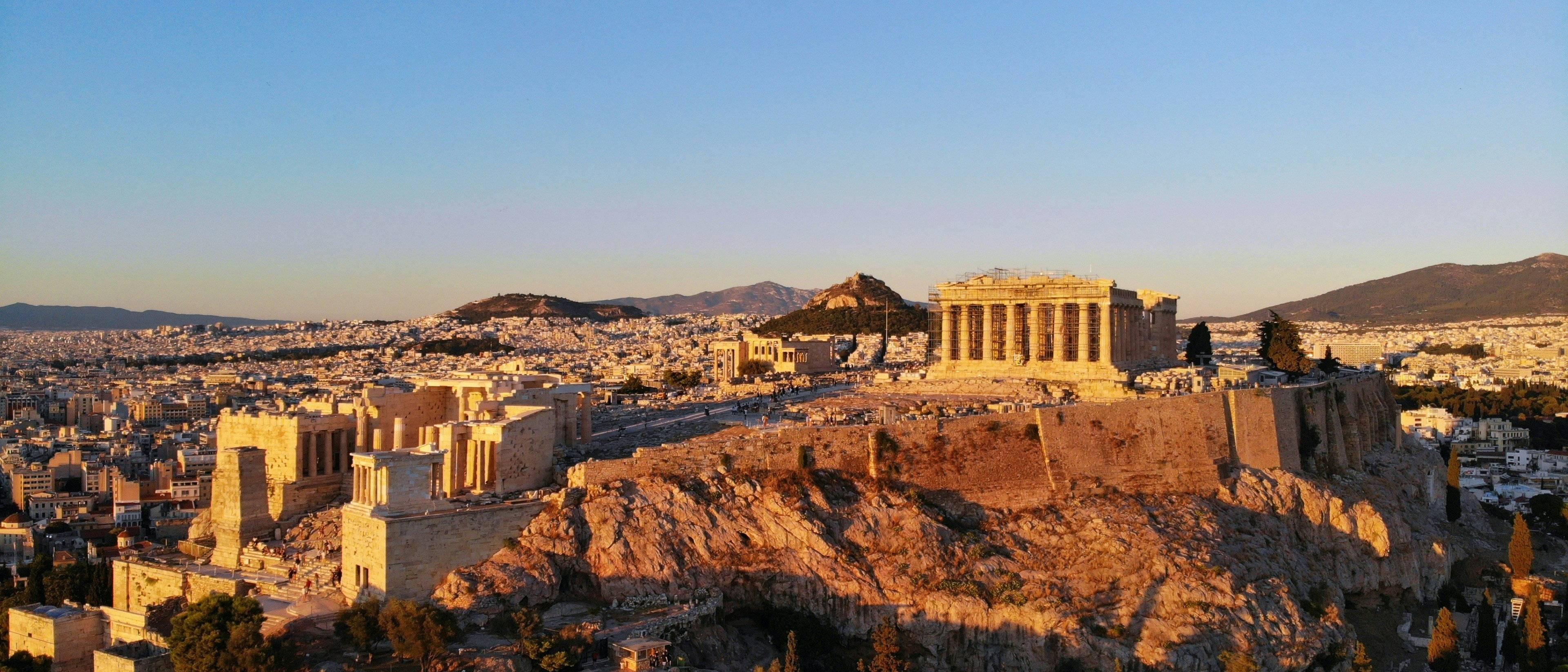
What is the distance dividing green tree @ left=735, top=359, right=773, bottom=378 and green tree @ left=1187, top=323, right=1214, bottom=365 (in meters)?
18.3

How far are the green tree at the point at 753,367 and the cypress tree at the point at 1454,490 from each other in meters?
27.6

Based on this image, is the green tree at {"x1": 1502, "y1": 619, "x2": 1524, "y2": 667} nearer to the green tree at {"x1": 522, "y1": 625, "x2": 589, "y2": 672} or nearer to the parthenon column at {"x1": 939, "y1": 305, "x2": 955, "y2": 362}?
the parthenon column at {"x1": 939, "y1": 305, "x2": 955, "y2": 362}

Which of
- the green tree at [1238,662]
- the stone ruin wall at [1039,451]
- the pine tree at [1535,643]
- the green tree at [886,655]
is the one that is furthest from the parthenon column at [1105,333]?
the green tree at [886,655]

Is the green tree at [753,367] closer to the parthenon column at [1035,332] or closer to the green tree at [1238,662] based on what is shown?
the parthenon column at [1035,332]

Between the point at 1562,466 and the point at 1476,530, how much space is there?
18.1 m

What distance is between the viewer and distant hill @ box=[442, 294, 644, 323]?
577ft

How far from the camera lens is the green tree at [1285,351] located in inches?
1844

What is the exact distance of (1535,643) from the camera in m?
31.3

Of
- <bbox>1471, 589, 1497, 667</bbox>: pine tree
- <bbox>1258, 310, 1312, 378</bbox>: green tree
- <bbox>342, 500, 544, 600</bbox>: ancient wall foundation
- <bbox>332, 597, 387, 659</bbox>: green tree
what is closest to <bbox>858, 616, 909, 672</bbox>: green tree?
<bbox>342, 500, 544, 600</bbox>: ancient wall foundation

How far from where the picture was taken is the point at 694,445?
29.8 m

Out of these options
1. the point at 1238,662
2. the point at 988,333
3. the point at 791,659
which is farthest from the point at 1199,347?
the point at 791,659

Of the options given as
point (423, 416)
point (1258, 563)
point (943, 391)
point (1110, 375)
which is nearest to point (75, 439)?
point (423, 416)

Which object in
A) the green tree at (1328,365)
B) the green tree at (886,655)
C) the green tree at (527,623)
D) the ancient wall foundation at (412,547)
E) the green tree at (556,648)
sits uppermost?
the green tree at (1328,365)

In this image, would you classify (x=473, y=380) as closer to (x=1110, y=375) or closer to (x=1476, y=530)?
(x=1110, y=375)
